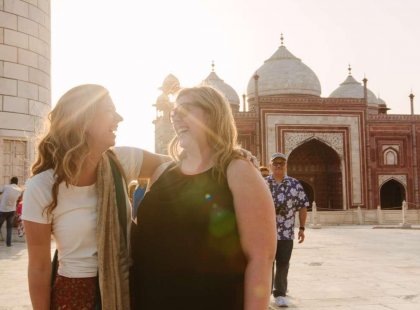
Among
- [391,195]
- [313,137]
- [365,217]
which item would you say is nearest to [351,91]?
[391,195]

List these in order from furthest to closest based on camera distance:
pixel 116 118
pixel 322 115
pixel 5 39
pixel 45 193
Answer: pixel 322 115 → pixel 5 39 → pixel 116 118 → pixel 45 193

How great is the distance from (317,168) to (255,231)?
25581 mm

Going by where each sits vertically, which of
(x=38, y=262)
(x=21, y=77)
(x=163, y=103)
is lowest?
(x=38, y=262)

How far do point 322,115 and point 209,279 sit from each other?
2426 cm

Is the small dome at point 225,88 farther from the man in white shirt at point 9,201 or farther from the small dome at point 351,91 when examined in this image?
the man in white shirt at point 9,201

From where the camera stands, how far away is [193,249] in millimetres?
1746

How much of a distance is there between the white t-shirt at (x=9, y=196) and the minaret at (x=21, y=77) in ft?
1.63

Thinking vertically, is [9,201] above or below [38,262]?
above

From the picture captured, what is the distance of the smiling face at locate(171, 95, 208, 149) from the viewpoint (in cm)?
183

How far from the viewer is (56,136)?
1.84m

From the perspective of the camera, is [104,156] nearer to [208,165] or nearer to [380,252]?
[208,165]

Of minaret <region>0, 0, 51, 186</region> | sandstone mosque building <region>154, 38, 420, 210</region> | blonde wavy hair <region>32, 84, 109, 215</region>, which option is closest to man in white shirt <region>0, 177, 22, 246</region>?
minaret <region>0, 0, 51, 186</region>

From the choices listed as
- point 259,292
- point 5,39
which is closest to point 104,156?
point 259,292

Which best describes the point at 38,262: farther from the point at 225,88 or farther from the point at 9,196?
the point at 225,88
